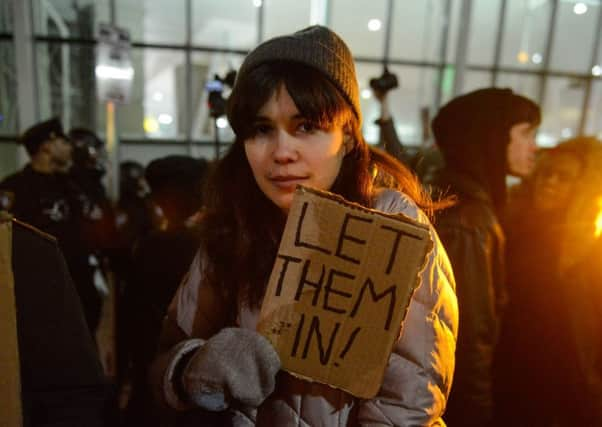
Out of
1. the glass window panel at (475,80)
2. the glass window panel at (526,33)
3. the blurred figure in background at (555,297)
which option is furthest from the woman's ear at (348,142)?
the glass window panel at (526,33)

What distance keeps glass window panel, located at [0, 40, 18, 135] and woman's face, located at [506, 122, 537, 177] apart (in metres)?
7.79

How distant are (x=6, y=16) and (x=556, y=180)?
819 centimetres

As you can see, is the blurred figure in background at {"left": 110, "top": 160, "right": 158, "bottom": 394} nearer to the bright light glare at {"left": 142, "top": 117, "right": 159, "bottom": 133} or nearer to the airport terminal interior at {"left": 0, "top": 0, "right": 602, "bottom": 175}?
the airport terminal interior at {"left": 0, "top": 0, "right": 602, "bottom": 175}

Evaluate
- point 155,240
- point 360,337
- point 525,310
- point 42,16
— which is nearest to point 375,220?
point 360,337

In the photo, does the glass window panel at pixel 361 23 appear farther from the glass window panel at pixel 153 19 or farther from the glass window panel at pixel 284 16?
the glass window panel at pixel 153 19

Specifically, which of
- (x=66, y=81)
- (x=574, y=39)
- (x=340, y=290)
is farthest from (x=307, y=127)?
(x=574, y=39)

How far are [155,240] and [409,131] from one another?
7998mm

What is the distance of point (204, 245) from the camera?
129 cm

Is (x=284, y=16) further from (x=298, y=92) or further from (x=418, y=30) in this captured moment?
(x=298, y=92)

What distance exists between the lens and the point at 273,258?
4.00ft

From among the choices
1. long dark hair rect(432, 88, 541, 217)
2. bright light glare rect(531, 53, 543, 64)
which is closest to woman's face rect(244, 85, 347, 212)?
long dark hair rect(432, 88, 541, 217)

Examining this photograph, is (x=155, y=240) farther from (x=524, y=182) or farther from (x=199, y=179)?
(x=524, y=182)

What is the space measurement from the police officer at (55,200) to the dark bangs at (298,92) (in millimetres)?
2721

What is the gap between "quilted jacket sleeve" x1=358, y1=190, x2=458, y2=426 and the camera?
3.01ft
